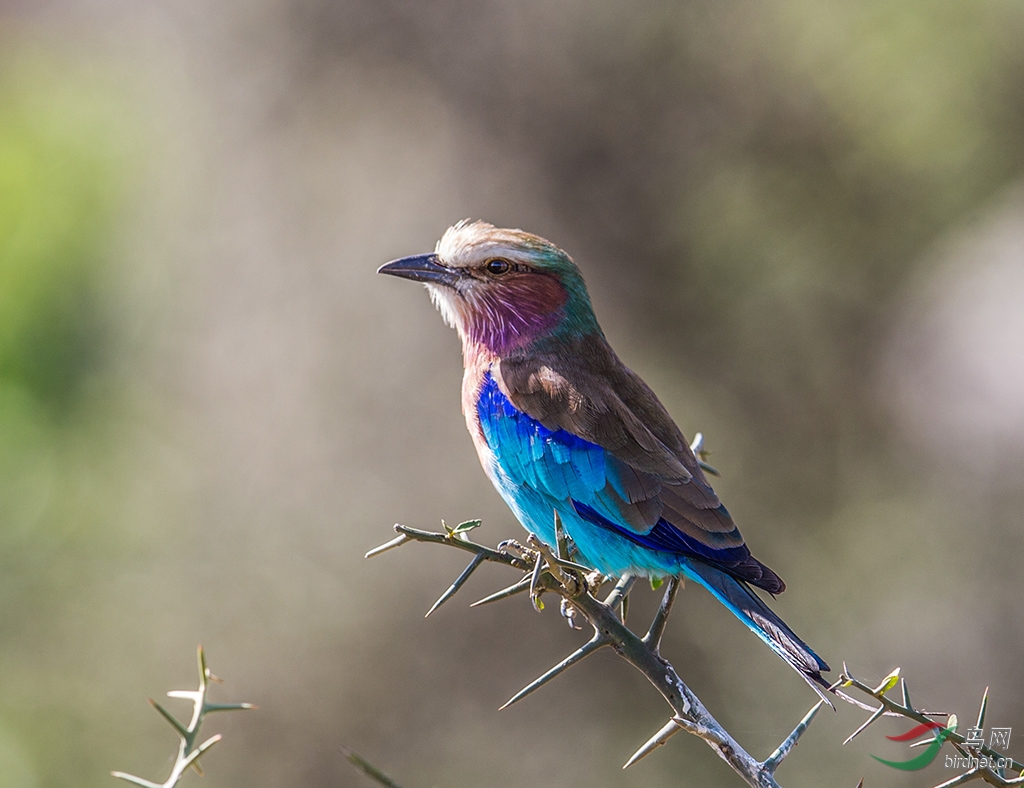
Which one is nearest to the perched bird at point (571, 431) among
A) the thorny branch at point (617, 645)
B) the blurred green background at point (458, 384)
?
the thorny branch at point (617, 645)

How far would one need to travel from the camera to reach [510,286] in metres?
3.93

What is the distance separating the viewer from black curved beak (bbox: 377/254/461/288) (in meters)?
3.95

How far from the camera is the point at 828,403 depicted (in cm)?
656

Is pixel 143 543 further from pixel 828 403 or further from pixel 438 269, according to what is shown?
pixel 828 403

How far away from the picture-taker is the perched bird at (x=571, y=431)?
308 centimetres

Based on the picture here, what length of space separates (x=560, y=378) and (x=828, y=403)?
343 centimetres

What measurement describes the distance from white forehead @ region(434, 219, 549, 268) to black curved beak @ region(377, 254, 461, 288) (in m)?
0.03

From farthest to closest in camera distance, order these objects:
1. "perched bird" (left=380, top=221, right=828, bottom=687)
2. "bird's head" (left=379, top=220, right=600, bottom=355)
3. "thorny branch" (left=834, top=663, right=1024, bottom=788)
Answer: "bird's head" (left=379, top=220, right=600, bottom=355) → "perched bird" (left=380, top=221, right=828, bottom=687) → "thorny branch" (left=834, top=663, right=1024, bottom=788)

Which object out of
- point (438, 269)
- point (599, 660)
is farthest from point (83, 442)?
point (438, 269)

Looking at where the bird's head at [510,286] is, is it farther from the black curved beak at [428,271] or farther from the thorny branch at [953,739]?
the thorny branch at [953,739]

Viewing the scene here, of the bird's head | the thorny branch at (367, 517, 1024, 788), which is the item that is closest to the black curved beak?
the bird's head

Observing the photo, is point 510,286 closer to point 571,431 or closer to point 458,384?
point 571,431

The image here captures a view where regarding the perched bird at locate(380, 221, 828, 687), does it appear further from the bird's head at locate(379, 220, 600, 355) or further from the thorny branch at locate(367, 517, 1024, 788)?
the thorny branch at locate(367, 517, 1024, 788)

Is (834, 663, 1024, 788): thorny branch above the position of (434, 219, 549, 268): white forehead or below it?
below
